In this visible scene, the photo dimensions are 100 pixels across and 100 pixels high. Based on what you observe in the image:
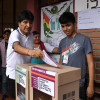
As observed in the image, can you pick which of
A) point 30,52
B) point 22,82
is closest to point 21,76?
point 22,82

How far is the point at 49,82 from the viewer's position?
907 mm

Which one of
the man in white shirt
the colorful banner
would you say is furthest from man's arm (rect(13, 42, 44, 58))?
the colorful banner

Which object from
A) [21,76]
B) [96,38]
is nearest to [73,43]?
[96,38]

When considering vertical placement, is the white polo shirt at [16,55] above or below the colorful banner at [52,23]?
below

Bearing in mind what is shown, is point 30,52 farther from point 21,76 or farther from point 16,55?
point 16,55

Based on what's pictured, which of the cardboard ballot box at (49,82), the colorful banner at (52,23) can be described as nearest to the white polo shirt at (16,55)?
the cardboard ballot box at (49,82)

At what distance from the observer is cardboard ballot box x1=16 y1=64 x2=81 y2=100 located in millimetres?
884

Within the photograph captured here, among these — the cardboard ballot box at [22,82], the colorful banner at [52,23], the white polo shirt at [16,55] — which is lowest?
the cardboard ballot box at [22,82]

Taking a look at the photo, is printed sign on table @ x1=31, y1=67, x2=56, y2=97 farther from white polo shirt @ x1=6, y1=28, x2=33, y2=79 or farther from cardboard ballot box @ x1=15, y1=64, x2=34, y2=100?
white polo shirt @ x1=6, y1=28, x2=33, y2=79

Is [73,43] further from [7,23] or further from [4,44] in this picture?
[7,23]

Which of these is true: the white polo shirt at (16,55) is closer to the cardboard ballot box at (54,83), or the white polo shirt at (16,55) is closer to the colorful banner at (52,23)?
the cardboard ballot box at (54,83)

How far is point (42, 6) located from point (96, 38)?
1.43 m

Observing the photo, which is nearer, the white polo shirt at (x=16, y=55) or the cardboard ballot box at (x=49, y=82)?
the cardboard ballot box at (x=49, y=82)

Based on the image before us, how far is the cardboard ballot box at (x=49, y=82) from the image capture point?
0.88 metres
